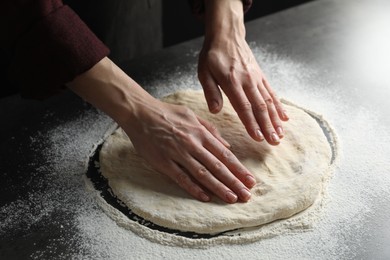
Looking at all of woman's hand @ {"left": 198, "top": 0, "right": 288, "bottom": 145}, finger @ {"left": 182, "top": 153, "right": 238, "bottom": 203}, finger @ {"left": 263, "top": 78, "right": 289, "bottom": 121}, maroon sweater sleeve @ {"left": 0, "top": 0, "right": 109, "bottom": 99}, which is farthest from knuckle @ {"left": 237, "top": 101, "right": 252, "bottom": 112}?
maroon sweater sleeve @ {"left": 0, "top": 0, "right": 109, "bottom": 99}

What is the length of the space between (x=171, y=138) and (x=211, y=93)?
0.22 m

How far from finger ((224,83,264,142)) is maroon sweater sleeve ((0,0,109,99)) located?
14.0 inches

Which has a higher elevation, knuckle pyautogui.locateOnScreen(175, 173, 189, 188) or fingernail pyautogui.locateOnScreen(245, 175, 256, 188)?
knuckle pyautogui.locateOnScreen(175, 173, 189, 188)

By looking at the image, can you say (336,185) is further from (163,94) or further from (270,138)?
(163,94)

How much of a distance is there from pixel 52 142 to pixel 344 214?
2.57 ft

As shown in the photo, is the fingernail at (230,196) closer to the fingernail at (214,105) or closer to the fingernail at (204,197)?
the fingernail at (204,197)

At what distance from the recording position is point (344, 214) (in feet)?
4.27

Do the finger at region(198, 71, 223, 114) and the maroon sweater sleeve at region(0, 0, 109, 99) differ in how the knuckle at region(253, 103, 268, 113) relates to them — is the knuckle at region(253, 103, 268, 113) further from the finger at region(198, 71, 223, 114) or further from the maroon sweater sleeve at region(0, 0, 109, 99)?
the maroon sweater sleeve at region(0, 0, 109, 99)

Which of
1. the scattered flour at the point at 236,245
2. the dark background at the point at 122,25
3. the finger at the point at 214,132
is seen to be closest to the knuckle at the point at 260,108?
the finger at the point at 214,132

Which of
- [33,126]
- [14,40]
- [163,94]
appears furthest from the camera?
[163,94]

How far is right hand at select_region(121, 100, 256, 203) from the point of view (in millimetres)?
1318

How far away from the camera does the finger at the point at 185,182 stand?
1.32m

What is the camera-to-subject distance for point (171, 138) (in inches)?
53.4

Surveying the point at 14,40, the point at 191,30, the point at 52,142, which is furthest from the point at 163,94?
the point at 191,30
